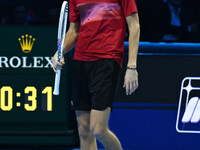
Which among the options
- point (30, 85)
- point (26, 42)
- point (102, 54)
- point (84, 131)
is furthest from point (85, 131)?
point (26, 42)

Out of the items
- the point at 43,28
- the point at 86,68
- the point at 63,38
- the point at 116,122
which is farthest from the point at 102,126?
the point at 43,28

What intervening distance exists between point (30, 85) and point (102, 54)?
5.64 feet

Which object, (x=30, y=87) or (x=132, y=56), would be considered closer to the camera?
(x=132, y=56)

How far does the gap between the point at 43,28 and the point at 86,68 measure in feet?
5.14

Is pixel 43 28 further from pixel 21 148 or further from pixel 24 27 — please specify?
pixel 21 148

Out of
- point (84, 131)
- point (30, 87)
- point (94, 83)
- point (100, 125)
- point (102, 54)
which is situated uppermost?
point (102, 54)

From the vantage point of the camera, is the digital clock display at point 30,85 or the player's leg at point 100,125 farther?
the digital clock display at point 30,85

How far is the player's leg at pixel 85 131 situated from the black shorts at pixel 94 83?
0.06 meters

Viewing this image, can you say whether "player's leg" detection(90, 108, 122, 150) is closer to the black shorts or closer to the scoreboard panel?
the black shorts

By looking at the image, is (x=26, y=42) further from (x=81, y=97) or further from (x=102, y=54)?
(x=102, y=54)

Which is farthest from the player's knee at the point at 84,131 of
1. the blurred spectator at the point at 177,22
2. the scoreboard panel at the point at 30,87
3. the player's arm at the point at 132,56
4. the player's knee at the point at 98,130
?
the blurred spectator at the point at 177,22

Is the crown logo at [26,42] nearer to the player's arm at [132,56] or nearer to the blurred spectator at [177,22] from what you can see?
the blurred spectator at [177,22]

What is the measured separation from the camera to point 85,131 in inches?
134

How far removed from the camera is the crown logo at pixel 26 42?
4.71 meters
